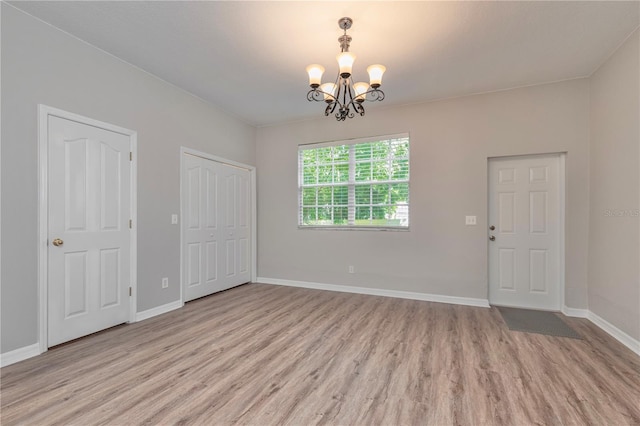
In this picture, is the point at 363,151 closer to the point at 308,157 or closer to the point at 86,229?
the point at 308,157

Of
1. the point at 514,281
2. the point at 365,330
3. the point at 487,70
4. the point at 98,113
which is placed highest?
the point at 487,70

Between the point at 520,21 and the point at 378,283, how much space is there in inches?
136

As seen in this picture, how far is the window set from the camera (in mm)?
4379

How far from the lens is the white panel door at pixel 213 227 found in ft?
13.2

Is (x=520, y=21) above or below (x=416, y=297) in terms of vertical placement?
above

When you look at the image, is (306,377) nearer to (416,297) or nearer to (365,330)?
(365,330)

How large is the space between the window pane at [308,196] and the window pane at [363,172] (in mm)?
818

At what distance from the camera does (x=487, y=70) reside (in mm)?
3285

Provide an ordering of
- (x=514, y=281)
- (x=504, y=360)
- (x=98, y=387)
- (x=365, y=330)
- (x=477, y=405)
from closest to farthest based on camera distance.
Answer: (x=477, y=405) < (x=98, y=387) < (x=504, y=360) < (x=365, y=330) < (x=514, y=281)

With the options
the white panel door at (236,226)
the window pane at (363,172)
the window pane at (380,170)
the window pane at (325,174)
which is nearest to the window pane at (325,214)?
the window pane at (325,174)

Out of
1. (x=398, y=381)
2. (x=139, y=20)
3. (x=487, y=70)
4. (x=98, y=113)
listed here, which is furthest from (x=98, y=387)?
(x=487, y=70)

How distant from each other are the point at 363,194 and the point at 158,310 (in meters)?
3.23

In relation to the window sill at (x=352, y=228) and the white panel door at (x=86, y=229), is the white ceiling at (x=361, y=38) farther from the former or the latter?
the window sill at (x=352, y=228)

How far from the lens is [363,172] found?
4.61 meters
